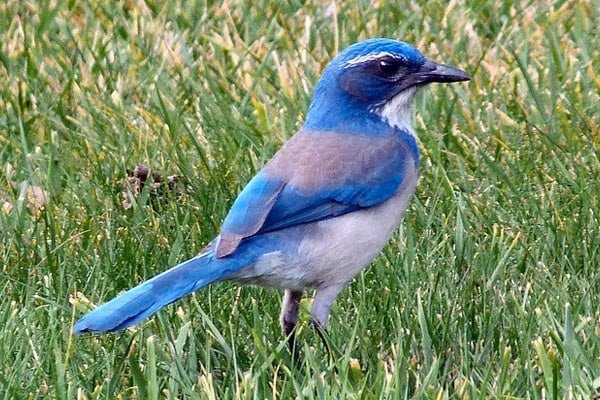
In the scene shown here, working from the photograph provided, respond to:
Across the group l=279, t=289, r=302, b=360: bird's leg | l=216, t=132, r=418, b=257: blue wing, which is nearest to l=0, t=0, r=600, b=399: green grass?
l=279, t=289, r=302, b=360: bird's leg

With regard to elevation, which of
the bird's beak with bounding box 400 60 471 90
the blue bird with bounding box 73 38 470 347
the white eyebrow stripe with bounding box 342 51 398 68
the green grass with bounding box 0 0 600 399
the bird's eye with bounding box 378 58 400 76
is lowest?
the green grass with bounding box 0 0 600 399

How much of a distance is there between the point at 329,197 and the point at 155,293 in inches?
29.3

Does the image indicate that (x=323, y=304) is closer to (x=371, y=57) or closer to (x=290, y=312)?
(x=290, y=312)

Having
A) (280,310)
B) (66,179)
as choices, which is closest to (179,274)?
(280,310)

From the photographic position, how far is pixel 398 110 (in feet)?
17.3

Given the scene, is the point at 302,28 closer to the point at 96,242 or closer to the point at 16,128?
the point at 16,128

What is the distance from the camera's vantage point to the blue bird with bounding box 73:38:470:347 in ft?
15.4

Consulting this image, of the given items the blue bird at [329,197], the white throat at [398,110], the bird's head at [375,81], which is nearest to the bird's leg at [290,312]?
the blue bird at [329,197]

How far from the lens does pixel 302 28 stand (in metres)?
7.88

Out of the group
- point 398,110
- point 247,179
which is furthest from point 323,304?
point 247,179

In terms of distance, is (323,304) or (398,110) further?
(398,110)

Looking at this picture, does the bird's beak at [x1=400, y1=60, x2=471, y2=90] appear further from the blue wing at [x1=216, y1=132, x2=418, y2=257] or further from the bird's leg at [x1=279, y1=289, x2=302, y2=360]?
the bird's leg at [x1=279, y1=289, x2=302, y2=360]

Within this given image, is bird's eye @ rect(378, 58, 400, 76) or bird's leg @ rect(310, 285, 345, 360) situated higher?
bird's eye @ rect(378, 58, 400, 76)

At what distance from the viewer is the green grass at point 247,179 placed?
455cm
